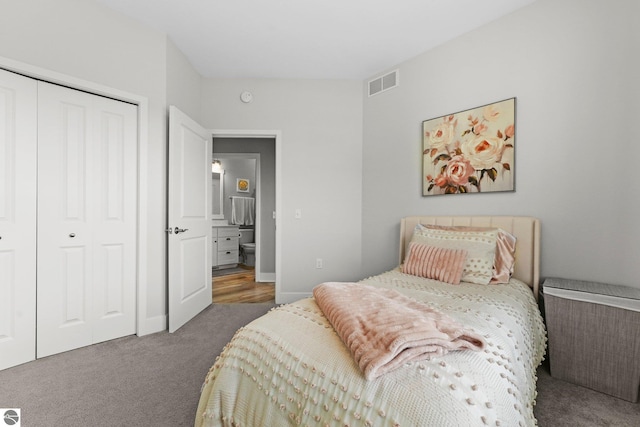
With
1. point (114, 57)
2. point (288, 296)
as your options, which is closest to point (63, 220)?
point (114, 57)

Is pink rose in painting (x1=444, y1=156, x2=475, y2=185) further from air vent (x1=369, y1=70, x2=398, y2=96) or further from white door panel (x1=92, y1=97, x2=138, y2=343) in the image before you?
white door panel (x1=92, y1=97, x2=138, y2=343)

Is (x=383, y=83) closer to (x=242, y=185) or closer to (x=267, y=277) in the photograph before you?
(x=267, y=277)

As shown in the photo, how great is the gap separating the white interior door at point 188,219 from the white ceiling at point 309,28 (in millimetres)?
734

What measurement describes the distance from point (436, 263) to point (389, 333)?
1.30 m

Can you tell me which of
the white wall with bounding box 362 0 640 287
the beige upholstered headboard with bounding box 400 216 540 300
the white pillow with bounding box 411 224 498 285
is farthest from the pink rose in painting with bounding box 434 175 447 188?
the white pillow with bounding box 411 224 498 285

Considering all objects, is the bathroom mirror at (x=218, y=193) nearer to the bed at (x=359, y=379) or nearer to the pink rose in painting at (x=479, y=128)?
the pink rose in painting at (x=479, y=128)

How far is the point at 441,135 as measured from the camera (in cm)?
272

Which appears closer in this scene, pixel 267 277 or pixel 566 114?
pixel 566 114

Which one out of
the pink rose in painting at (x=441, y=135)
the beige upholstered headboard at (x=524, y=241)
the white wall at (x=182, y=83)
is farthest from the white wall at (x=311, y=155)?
the beige upholstered headboard at (x=524, y=241)

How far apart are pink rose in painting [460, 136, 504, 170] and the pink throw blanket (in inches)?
65.7

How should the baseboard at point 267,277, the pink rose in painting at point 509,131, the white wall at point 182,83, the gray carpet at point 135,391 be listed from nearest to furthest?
the gray carpet at point 135,391
the pink rose in painting at point 509,131
the white wall at point 182,83
the baseboard at point 267,277

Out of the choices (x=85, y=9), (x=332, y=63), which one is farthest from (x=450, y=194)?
(x=85, y=9)

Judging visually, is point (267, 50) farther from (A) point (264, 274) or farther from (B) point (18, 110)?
(A) point (264, 274)

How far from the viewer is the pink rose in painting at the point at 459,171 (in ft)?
8.37
